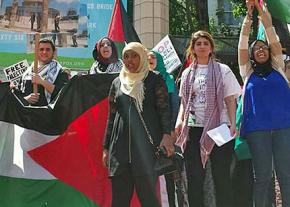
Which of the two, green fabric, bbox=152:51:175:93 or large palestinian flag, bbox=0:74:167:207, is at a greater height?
green fabric, bbox=152:51:175:93

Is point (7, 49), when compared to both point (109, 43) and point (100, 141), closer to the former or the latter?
point (109, 43)

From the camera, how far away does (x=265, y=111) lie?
4973 millimetres

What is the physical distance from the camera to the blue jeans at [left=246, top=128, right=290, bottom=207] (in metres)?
4.87

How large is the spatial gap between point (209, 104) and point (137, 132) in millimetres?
1027

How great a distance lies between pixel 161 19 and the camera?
1334 centimetres

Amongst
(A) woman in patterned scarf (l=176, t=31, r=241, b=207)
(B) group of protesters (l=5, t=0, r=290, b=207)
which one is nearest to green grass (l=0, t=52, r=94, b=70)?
(B) group of protesters (l=5, t=0, r=290, b=207)

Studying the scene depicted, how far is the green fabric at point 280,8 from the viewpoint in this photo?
6.26 meters

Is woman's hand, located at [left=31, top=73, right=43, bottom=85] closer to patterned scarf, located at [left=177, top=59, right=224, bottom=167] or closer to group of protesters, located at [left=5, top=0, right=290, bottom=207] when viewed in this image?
group of protesters, located at [left=5, top=0, right=290, bottom=207]

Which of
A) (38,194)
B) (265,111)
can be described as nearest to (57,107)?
(38,194)

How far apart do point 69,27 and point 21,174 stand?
28.2 ft

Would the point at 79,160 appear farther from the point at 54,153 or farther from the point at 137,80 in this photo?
the point at 137,80

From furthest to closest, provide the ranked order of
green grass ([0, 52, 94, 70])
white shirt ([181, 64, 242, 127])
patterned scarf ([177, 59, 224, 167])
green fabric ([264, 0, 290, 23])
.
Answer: green grass ([0, 52, 94, 70]) → green fabric ([264, 0, 290, 23]) → white shirt ([181, 64, 242, 127]) → patterned scarf ([177, 59, 224, 167])

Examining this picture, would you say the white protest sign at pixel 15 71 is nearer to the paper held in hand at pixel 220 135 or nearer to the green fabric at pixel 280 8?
the paper held in hand at pixel 220 135

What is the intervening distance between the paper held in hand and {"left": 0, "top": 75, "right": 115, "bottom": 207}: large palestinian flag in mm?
1236
